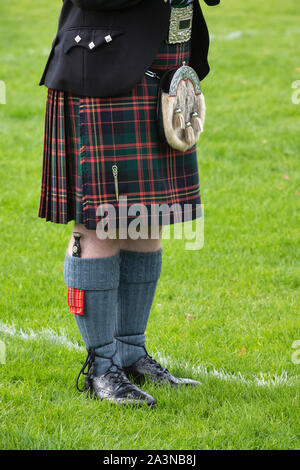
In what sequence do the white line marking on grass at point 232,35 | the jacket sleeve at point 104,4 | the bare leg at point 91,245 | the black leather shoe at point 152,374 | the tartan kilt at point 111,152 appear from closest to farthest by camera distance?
the jacket sleeve at point 104,4, the tartan kilt at point 111,152, the bare leg at point 91,245, the black leather shoe at point 152,374, the white line marking on grass at point 232,35

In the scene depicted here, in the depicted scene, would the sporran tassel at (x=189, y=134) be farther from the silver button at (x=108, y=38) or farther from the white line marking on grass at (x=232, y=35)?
the white line marking on grass at (x=232, y=35)

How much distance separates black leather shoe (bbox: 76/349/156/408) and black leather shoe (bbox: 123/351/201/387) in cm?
13

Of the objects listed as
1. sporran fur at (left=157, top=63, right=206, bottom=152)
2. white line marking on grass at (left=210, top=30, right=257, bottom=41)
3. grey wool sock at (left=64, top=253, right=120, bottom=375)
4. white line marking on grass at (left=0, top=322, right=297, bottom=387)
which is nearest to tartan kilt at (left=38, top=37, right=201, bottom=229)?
sporran fur at (left=157, top=63, right=206, bottom=152)

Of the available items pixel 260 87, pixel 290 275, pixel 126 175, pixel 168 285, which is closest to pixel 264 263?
pixel 290 275

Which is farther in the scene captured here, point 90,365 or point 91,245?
point 90,365

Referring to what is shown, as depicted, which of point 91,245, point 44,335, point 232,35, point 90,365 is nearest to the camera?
point 91,245

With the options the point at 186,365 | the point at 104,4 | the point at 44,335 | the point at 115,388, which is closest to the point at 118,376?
the point at 115,388

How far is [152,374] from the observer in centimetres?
266

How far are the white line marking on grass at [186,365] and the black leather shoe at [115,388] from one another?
14.2 inches

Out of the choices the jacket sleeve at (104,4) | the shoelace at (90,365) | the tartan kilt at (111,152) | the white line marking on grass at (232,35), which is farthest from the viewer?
the white line marking on grass at (232,35)

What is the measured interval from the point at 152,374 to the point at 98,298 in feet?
1.31

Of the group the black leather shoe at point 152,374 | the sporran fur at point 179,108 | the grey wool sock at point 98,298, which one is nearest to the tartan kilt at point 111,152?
the sporran fur at point 179,108

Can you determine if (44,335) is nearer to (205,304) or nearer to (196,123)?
(205,304)

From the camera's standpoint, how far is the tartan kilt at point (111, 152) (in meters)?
2.31
